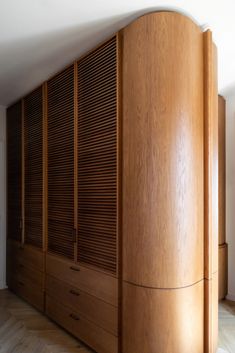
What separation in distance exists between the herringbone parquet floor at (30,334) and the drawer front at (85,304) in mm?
278

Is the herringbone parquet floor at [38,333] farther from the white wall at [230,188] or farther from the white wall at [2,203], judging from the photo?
the white wall at [2,203]

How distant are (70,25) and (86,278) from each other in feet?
6.34

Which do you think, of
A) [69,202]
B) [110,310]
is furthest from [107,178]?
[110,310]

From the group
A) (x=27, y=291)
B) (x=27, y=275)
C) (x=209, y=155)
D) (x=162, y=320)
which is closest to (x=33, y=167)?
(x=27, y=275)

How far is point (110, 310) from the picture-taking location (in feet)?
6.74

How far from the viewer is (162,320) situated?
1.79 metres

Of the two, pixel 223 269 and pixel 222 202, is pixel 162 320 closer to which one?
pixel 223 269

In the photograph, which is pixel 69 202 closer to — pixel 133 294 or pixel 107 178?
pixel 107 178

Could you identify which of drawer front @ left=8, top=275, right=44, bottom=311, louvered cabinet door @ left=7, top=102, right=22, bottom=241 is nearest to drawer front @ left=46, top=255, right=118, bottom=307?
drawer front @ left=8, top=275, right=44, bottom=311

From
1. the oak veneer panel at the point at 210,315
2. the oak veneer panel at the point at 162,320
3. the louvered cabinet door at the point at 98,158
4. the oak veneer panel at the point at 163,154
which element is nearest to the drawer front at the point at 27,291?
the louvered cabinet door at the point at 98,158

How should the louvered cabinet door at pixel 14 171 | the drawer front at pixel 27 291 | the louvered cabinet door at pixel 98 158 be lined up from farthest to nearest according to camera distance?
the louvered cabinet door at pixel 14 171 < the drawer front at pixel 27 291 < the louvered cabinet door at pixel 98 158

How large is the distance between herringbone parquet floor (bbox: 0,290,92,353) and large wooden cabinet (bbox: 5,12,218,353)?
0.40 feet

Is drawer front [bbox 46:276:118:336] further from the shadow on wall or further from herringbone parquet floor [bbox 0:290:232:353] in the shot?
the shadow on wall

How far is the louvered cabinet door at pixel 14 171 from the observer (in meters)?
3.54
